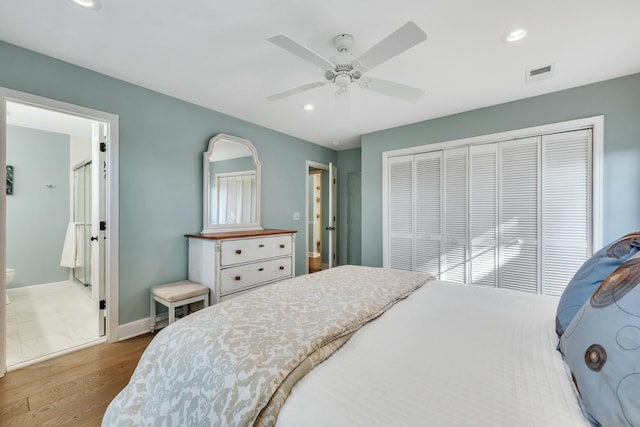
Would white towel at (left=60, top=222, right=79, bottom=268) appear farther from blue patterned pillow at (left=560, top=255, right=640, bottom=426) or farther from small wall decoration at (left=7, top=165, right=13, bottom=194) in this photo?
blue patterned pillow at (left=560, top=255, right=640, bottom=426)

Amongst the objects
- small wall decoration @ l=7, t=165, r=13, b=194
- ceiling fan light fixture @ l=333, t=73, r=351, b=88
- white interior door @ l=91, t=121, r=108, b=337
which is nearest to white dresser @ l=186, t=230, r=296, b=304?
white interior door @ l=91, t=121, r=108, b=337

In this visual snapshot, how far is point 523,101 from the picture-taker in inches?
117

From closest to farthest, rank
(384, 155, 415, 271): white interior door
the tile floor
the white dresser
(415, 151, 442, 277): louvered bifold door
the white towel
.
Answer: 1. the tile floor
2. the white dresser
3. (415, 151, 442, 277): louvered bifold door
4. (384, 155, 415, 271): white interior door
5. the white towel

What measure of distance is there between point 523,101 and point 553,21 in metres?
1.43

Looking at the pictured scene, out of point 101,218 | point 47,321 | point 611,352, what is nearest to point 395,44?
point 611,352

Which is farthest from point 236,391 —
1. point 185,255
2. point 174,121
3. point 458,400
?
point 174,121

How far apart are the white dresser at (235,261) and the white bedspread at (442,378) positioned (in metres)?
1.93

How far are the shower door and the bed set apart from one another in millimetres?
3642

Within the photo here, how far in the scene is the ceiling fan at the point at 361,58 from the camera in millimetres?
1403

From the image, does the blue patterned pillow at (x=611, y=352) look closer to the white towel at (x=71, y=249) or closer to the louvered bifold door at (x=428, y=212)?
the louvered bifold door at (x=428, y=212)

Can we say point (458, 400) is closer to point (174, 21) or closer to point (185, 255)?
point (174, 21)

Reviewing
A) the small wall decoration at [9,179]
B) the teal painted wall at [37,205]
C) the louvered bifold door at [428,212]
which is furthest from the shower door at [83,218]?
the louvered bifold door at [428,212]

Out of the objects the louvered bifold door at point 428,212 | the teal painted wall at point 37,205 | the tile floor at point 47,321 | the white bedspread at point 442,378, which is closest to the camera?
the white bedspread at point 442,378

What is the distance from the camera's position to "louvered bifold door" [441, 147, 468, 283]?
3365 mm
